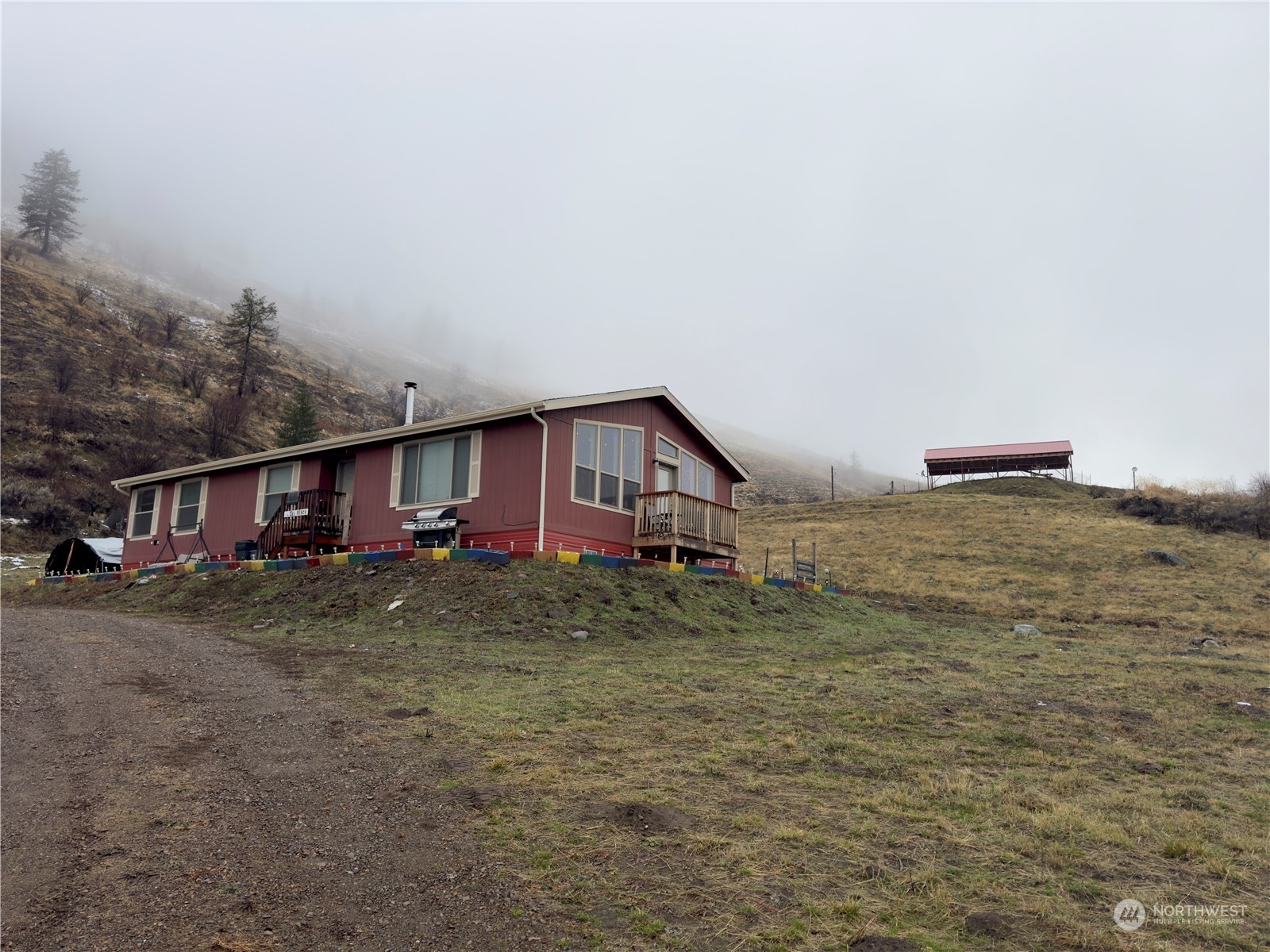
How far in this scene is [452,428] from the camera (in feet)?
55.9

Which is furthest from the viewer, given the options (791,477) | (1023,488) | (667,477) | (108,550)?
(791,477)

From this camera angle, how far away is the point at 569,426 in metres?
16.6

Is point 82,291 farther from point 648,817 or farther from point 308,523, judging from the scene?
point 648,817

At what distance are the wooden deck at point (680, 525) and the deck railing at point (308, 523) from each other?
7.67 m

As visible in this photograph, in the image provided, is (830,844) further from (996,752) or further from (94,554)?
(94,554)

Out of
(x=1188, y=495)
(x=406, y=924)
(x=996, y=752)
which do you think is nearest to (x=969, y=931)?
(x=406, y=924)

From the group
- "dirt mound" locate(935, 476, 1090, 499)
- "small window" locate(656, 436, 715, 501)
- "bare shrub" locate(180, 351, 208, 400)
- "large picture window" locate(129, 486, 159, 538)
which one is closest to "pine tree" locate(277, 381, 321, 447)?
"bare shrub" locate(180, 351, 208, 400)

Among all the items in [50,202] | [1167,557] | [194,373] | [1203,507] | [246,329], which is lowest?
[1167,557]

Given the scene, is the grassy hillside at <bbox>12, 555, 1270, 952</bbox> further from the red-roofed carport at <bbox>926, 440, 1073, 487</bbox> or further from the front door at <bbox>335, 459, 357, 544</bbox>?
the red-roofed carport at <bbox>926, 440, 1073, 487</bbox>

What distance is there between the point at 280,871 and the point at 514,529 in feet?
40.1

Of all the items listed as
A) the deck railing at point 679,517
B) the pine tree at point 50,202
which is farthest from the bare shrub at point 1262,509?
the pine tree at point 50,202

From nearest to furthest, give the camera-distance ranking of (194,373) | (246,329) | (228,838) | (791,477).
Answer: (228,838), (194,373), (246,329), (791,477)

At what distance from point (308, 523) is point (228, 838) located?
52.0 ft

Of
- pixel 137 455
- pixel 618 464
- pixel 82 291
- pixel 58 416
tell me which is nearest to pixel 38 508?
pixel 137 455
